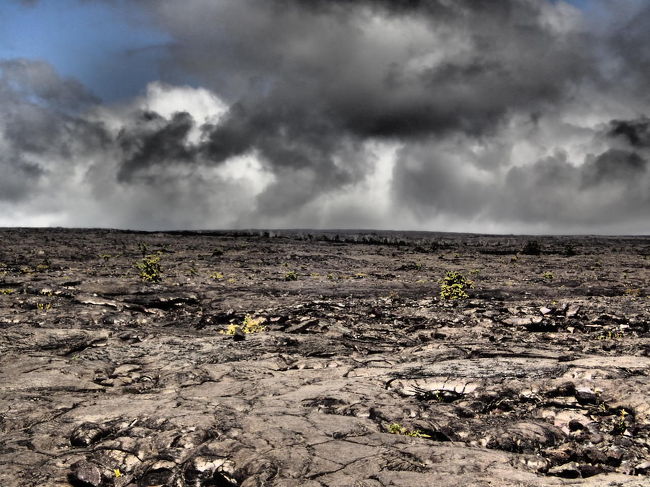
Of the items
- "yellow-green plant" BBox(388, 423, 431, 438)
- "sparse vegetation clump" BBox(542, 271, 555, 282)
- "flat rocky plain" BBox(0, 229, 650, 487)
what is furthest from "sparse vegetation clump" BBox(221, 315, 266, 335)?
"sparse vegetation clump" BBox(542, 271, 555, 282)

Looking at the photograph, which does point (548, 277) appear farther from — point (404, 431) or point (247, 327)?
point (404, 431)

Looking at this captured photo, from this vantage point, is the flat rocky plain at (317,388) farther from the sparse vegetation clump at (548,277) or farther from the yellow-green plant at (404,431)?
the sparse vegetation clump at (548,277)

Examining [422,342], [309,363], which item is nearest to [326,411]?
[309,363]

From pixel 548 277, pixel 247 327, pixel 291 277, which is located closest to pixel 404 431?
pixel 247 327

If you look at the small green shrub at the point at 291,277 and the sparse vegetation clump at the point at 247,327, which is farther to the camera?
the small green shrub at the point at 291,277

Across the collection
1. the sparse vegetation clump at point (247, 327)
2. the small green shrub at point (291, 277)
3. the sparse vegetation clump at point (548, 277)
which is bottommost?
the sparse vegetation clump at point (247, 327)

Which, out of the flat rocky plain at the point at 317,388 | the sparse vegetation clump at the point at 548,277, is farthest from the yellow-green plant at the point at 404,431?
the sparse vegetation clump at the point at 548,277

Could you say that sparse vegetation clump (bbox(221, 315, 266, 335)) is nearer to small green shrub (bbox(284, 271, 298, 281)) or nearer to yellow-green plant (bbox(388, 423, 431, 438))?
yellow-green plant (bbox(388, 423, 431, 438))

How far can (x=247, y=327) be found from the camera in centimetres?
1465

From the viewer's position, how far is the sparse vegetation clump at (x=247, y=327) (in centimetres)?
1418

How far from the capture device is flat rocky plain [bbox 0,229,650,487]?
596 centimetres

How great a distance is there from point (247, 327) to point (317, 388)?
6114mm

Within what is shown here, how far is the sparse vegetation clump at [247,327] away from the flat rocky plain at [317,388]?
18 centimetres

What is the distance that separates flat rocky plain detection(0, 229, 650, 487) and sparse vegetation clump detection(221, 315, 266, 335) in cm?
18
